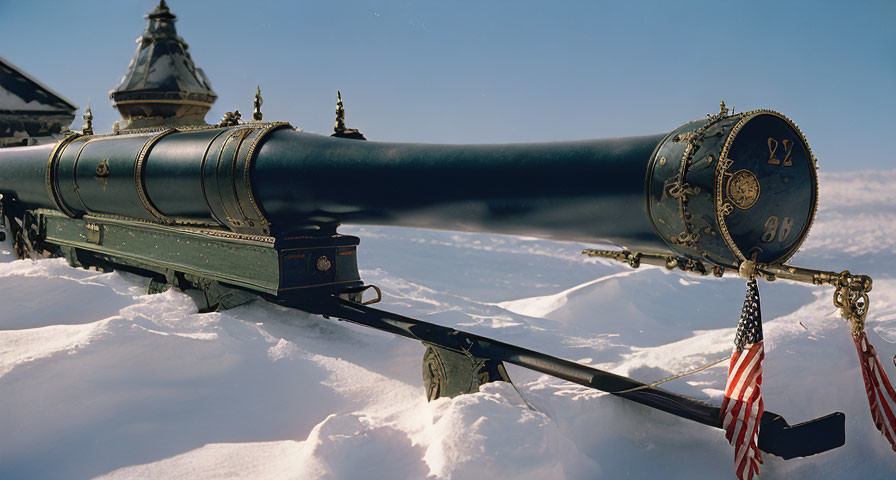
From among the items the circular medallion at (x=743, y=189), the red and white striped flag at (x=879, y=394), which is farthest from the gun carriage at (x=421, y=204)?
the red and white striped flag at (x=879, y=394)

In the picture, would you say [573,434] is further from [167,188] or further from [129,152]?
[129,152]

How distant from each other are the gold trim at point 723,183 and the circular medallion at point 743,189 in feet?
0.15

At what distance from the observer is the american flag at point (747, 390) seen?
→ 3246mm

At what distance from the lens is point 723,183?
3.00 metres

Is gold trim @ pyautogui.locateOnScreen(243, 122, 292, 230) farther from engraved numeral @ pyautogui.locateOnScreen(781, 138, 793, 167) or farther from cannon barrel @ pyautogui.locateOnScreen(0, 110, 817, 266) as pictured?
engraved numeral @ pyautogui.locateOnScreen(781, 138, 793, 167)

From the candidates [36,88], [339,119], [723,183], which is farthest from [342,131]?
[36,88]

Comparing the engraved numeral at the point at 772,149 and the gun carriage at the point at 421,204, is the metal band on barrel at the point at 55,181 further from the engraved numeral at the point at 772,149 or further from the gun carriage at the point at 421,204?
the engraved numeral at the point at 772,149

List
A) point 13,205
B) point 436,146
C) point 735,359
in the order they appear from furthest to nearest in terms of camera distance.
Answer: point 13,205, point 436,146, point 735,359

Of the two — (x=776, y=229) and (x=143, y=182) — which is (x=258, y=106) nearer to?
(x=143, y=182)

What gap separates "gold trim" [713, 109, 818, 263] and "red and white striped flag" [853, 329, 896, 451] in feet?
1.75

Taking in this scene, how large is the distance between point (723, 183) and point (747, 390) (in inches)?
39.1

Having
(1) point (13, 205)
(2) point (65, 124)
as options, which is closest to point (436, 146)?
(1) point (13, 205)

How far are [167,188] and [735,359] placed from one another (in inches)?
184

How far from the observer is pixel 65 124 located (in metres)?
13.4
